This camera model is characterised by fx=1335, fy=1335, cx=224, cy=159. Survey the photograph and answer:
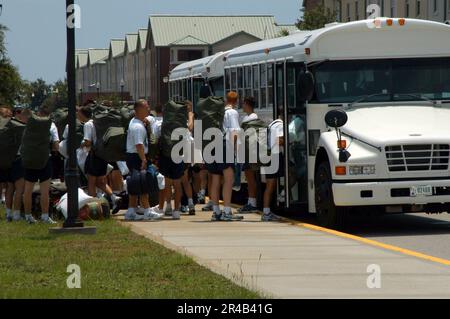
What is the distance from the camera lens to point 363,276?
11953mm

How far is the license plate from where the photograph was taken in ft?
56.4

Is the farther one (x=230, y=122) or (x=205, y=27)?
(x=205, y=27)

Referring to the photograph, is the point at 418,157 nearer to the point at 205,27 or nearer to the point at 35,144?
the point at 35,144

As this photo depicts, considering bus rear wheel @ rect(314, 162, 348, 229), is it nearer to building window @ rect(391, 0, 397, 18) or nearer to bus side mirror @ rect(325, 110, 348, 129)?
bus side mirror @ rect(325, 110, 348, 129)

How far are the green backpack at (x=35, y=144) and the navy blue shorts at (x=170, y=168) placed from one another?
188cm

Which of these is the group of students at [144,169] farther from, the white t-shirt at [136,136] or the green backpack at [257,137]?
the green backpack at [257,137]

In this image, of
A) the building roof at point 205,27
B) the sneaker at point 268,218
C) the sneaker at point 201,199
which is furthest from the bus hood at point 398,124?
the building roof at point 205,27

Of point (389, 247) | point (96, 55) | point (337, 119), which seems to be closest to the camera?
point (389, 247)

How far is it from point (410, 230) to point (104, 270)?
6822mm

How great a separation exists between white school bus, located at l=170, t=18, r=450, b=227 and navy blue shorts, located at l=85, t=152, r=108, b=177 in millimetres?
2735

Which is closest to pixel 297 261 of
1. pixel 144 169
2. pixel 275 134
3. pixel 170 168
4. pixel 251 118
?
pixel 144 169

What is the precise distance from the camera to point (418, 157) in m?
17.2

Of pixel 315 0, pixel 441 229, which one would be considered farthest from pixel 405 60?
pixel 315 0

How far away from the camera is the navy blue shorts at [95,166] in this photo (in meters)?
20.1
